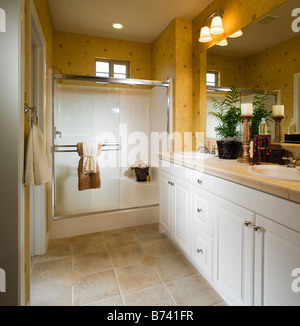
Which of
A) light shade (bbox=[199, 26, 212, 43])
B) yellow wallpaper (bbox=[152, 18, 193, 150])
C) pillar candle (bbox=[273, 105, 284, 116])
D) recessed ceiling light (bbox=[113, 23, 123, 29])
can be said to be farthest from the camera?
recessed ceiling light (bbox=[113, 23, 123, 29])

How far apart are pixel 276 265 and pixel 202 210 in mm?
669

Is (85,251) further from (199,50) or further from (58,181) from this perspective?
(199,50)

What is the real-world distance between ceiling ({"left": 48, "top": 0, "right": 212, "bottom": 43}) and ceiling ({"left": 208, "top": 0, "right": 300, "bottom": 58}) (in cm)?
72

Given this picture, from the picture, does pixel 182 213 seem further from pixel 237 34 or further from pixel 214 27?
pixel 214 27

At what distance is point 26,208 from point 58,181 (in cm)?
133

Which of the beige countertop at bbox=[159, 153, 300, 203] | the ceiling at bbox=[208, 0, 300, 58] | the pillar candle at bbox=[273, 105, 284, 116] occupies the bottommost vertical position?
the beige countertop at bbox=[159, 153, 300, 203]

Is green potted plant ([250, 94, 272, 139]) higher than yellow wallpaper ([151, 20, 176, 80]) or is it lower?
lower

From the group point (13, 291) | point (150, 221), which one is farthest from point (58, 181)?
point (13, 291)

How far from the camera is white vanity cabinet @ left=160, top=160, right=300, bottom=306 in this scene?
1006 mm

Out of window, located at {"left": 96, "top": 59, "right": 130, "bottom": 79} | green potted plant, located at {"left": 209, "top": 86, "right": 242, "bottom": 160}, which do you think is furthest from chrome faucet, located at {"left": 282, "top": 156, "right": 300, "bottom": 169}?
window, located at {"left": 96, "top": 59, "right": 130, "bottom": 79}

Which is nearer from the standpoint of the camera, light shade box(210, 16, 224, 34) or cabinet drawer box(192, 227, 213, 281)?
cabinet drawer box(192, 227, 213, 281)

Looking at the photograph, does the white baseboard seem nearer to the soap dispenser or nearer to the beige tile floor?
the beige tile floor

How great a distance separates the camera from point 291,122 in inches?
66.5

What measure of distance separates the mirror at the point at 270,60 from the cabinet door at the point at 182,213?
0.85 m
